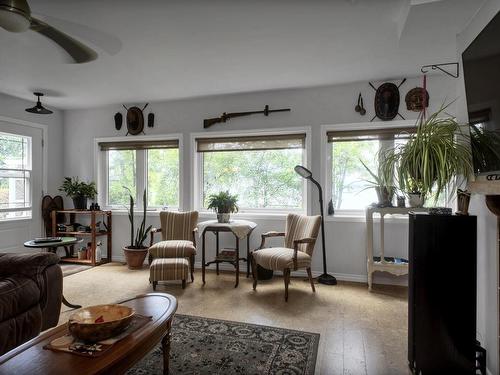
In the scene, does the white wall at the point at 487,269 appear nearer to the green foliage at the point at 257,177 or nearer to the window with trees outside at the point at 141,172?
the green foliage at the point at 257,177

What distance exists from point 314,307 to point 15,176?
4283 millimetres

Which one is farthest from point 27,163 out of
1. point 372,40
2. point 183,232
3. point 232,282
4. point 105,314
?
point 372,40

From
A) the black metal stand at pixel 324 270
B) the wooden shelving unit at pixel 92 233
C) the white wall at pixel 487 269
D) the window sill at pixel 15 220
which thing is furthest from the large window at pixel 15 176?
the white wall at pixel 487 269

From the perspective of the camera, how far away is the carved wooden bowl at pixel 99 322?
4.22 feet

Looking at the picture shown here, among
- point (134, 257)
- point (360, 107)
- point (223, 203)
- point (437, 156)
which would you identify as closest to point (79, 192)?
point (134, 257)

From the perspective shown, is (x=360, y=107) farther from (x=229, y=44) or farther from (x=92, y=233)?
(x=92, y=233)

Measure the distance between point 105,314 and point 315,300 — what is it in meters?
2.13

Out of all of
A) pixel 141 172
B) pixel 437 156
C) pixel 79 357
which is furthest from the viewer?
pixel 141 172

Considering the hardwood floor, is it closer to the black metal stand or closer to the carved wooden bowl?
the black metal stand

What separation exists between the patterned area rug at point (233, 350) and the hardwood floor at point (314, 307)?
0.12 metres

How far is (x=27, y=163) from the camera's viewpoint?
14.3 ft

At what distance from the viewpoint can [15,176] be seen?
13.7 feet

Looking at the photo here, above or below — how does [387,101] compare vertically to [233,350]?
above

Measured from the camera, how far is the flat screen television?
1.40m
